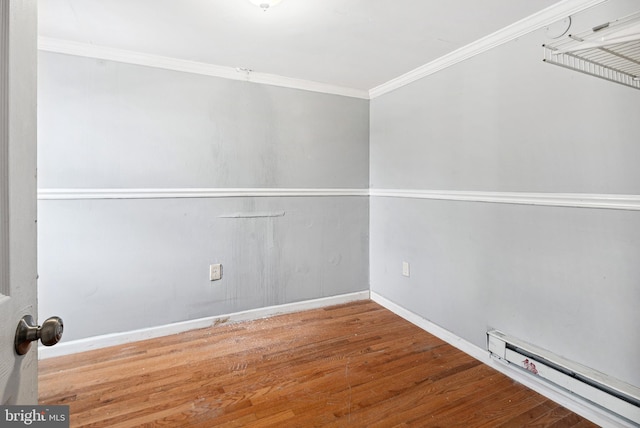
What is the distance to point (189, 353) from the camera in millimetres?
2117

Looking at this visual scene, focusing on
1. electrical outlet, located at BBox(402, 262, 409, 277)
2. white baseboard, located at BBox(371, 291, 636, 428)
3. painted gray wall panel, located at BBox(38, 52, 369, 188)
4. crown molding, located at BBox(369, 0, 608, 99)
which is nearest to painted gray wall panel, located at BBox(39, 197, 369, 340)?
painted gray wall panel, located at BBox(38, 52, 369, 188)

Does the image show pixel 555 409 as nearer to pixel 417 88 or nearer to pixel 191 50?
pixel 417 88

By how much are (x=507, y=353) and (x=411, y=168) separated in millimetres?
1470

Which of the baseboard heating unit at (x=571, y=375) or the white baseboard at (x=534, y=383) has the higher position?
the baseboard heating unit at (x=571, y=375)

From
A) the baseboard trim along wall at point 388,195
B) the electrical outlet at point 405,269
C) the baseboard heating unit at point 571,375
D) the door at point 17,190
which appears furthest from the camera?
the electrical outlet at point 405,269

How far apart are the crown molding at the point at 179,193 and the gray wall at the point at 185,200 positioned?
4 cm

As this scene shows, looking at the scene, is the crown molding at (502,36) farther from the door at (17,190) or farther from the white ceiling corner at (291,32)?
the door at (17,190)

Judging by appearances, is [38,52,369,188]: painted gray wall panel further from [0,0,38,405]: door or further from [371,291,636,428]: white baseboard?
[0,0,38,405]: door

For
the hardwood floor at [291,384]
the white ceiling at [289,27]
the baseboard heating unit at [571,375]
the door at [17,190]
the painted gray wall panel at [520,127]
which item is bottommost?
the hardwood floor at [291,384]

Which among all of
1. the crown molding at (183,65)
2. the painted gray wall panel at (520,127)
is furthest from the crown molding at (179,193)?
the crown molding at (183,65)

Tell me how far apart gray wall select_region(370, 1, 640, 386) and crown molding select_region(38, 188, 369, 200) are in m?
0.78

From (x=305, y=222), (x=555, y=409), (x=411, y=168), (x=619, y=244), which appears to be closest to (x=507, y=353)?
(x=555, y=409)

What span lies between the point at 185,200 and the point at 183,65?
1026mm

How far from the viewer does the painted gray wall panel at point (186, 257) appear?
83.0 inches
